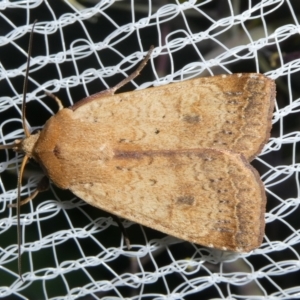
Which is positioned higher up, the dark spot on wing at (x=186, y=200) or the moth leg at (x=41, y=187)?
the moth leg at (x=41, y=187)

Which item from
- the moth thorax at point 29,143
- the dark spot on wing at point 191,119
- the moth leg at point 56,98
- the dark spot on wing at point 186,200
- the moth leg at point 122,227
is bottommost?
the moth leg at point 122,227

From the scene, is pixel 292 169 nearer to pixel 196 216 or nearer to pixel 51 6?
pixel 196 216

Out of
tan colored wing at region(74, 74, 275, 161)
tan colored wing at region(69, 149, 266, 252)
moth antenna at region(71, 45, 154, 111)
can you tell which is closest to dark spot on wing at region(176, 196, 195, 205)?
tan colored wing at region(69, 149, 266, 252)

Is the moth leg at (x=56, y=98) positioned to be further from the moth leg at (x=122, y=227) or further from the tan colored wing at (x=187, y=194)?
the moth leg at (x=122, y=227)

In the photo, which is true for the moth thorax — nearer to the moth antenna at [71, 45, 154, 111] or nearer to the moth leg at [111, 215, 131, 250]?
the moth antenna at [71, 45, 154, 111]

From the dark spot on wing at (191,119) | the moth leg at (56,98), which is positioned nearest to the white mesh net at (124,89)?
the moth leg at (56,98)

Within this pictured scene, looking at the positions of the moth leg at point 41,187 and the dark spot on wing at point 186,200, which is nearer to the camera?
the dark spot on wing at point 186,200
